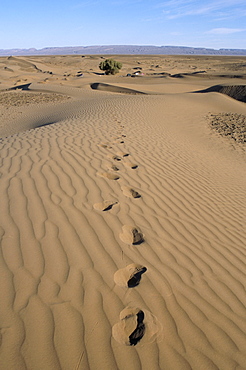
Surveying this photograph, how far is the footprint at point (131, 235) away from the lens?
2836 mm

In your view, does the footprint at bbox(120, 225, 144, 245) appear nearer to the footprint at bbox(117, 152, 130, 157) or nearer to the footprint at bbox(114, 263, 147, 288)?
the footprint at bbox(114, 263, 147, 288)

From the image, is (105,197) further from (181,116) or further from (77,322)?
(181,116)

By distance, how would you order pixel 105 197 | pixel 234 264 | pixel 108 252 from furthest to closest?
pixel 105 197
pixel 234 264
pixel 108 252

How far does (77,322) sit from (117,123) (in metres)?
7.02

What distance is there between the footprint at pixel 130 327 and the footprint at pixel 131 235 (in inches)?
33.3

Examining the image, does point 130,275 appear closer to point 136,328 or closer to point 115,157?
point 136,328

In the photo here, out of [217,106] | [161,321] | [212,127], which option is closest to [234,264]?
[161,321]

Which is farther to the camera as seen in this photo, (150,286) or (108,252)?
(108,252)

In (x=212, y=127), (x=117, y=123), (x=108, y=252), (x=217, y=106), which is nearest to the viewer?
(x=108, y=252)

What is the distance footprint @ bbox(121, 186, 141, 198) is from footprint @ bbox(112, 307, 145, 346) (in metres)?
1.89

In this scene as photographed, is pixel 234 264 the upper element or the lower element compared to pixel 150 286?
lower

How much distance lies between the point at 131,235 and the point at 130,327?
1.11 m

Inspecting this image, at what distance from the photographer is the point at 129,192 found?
12.7 feet

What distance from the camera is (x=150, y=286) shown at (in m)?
2.30
